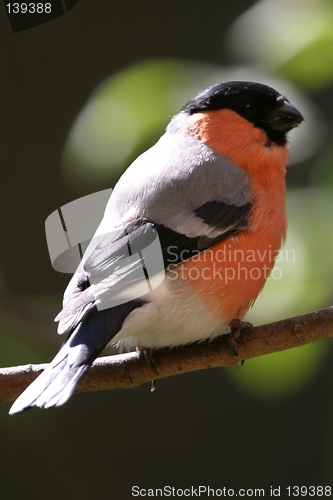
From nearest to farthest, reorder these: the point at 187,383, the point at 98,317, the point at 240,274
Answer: the point at 98,317, the point at 240,274, the point at 187,383

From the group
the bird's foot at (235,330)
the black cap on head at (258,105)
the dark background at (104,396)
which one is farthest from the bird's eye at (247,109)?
the bird's foot at (235,330)

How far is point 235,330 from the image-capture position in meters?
1.90

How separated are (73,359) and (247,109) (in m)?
1.09

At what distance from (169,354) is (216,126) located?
78 centimetres

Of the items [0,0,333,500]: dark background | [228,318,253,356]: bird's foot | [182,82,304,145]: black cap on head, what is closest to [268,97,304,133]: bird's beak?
[182,82,304,145]: black cap on head

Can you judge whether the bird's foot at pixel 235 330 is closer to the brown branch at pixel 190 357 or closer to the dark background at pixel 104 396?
the brown branch at pixel 190 357

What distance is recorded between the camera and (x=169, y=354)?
6.37ft

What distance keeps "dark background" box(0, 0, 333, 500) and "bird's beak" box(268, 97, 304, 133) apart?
0.51 metres

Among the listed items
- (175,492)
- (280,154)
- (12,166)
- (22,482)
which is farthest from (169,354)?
(12,166)

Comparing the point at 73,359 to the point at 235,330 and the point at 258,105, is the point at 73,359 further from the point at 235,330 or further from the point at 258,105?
the point at 258,105

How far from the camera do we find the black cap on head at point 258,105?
2.18 meters

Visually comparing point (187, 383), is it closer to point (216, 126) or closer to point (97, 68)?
point (216, 126)

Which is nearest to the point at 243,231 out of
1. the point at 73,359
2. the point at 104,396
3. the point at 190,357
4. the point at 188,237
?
the point at 188,237

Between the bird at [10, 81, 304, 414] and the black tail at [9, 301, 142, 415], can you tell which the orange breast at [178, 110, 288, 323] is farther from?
the black tail at [9, 301, 142, 415]
